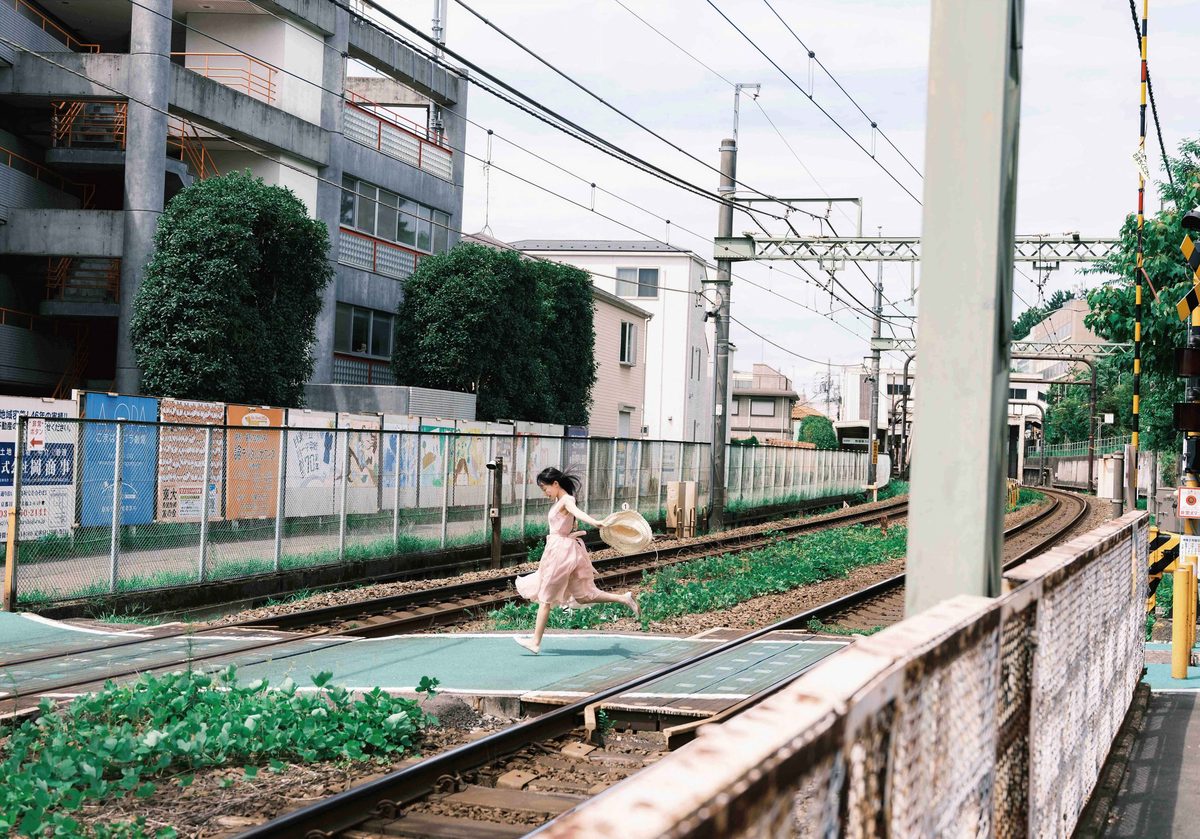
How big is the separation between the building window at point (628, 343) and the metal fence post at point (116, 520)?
43022 mm

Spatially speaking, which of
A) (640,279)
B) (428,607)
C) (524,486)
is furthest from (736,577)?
(640,279)

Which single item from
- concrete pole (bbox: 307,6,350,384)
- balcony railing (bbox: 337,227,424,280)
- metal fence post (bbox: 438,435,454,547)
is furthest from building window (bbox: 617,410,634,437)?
metal fence post (bbox: 438,435,454,547)

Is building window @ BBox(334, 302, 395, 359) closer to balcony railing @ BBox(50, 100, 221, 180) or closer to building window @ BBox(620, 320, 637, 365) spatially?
balcony railing @ BBox(50, 100, 221, 180)

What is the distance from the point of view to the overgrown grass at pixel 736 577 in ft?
47.3

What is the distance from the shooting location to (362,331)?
36875mm

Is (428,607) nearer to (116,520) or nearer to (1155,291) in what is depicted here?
(116,520)

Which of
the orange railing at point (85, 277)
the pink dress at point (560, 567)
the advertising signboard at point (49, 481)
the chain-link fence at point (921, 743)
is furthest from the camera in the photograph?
the orange railing at point (85, 277)

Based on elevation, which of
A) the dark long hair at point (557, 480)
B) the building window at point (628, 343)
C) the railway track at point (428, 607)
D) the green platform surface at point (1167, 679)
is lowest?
the railway track at point (428, 607)

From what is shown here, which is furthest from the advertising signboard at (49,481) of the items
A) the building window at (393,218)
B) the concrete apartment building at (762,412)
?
the concrete apartment building at (762,412)

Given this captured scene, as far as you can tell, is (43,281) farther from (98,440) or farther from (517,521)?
(98,440)

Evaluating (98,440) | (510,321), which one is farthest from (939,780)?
(510,321)

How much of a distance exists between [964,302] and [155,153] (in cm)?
2755

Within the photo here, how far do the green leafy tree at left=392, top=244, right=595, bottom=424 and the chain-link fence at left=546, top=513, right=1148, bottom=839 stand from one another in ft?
101

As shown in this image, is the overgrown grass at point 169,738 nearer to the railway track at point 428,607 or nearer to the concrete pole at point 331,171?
the railway track at point 428,607
